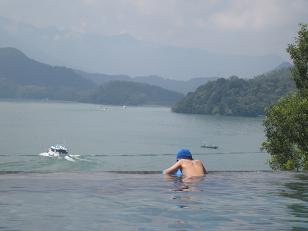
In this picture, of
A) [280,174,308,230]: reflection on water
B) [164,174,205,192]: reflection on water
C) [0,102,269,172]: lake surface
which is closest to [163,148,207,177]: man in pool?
[164,174,205,192]: reflection on water

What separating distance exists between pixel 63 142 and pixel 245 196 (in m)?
125

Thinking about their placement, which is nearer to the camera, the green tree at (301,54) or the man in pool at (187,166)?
the man in pool at (187,166)

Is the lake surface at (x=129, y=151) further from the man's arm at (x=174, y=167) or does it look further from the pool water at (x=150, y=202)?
the pool water at (x=150, y=202)

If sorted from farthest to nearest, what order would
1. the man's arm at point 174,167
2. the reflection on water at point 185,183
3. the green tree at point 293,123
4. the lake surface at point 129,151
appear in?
1. the lake surface at point 129,151
2. the green tree at point 293,123
3. the man's arm at point 174,167
4. the reflection on water at point 185,183

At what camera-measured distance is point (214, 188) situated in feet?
48.6

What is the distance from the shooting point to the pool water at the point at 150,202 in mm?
9555

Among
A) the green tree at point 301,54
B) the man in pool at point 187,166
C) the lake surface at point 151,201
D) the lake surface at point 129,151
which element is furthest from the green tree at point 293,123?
the lake surface at point 129,151

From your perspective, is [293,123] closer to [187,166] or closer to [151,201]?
[187,166]

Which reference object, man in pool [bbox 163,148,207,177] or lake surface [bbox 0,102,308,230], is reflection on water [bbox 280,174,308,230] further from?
man in pool [bbox 163,148,207,177]

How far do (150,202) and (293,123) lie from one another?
53.5 ft

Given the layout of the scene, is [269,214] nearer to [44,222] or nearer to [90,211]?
[90,211]

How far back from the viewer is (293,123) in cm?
2662

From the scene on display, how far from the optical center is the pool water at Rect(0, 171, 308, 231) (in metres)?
9.55

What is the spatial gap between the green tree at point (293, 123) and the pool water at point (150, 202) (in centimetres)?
885
